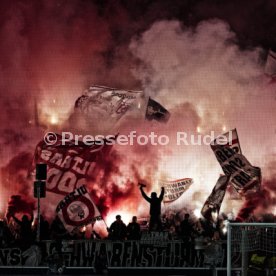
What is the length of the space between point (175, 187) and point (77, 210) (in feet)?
10.1

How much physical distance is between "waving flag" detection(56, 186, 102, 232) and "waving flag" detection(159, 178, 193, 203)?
7.09ft

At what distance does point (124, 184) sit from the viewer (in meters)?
25.1

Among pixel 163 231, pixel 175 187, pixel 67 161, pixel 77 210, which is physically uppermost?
→ pixel 67 161

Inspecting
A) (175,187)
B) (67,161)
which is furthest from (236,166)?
(67,161)

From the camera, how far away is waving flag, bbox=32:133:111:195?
25.2m

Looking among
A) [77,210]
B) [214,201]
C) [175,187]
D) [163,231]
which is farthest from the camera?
[77,210]

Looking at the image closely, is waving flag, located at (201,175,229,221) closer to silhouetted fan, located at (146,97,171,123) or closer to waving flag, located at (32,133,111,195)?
silhouetted fan, located at (146,97,171,123)

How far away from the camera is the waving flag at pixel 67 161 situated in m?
25.2

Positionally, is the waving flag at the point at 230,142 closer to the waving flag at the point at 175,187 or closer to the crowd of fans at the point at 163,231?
the waving flag at the point at 175,187

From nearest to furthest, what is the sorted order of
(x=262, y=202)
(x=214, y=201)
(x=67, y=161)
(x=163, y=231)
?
(x=163, y=231) < (x=262, y=202) < (x=214, y=201) < (x=67, y=161)

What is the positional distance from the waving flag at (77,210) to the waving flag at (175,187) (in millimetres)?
2161

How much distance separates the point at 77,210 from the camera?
25.0 meters

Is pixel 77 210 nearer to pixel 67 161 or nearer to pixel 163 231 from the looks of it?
pixel 67 161

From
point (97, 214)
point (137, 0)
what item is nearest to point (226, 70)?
point (137, 0)
